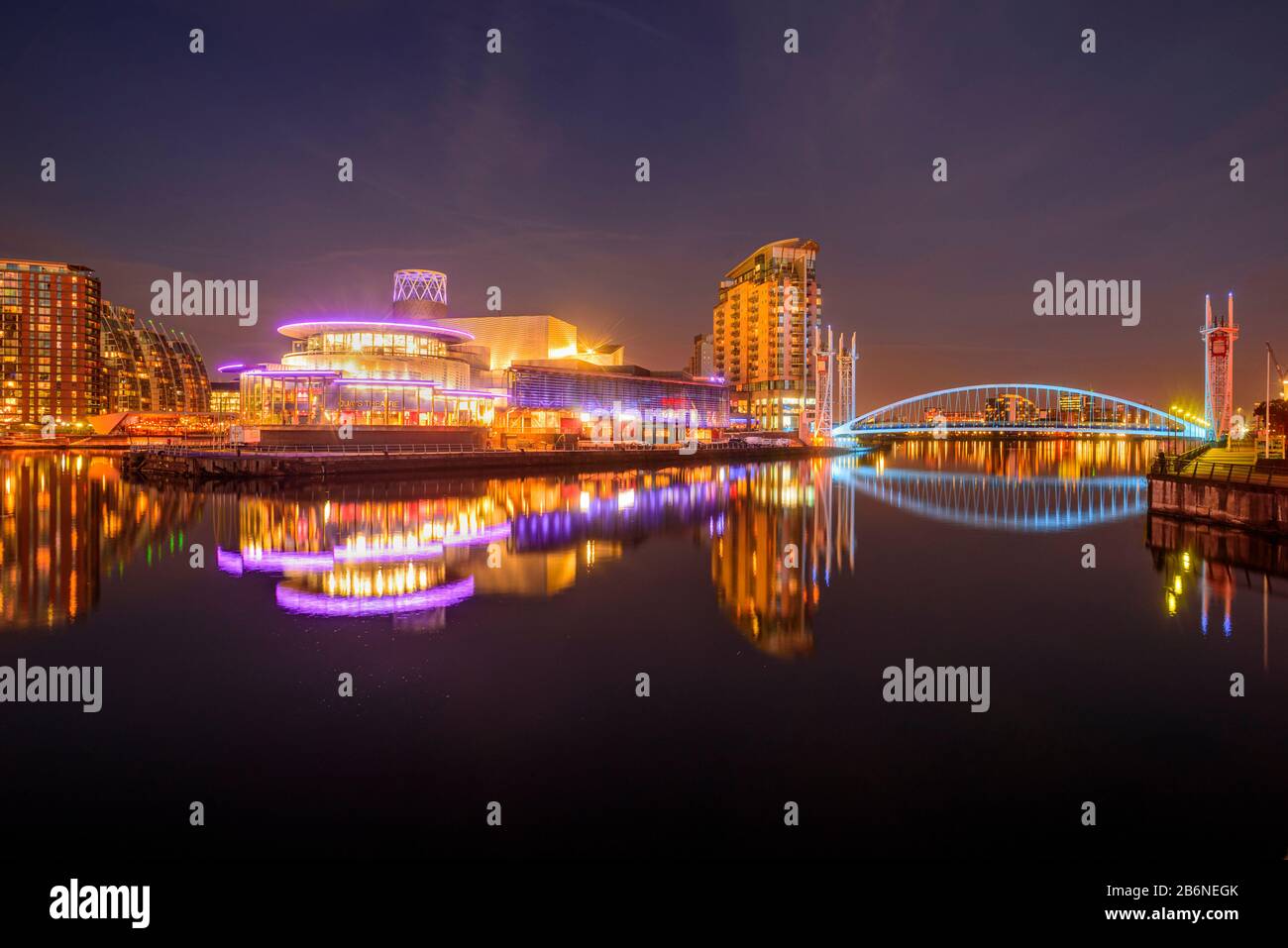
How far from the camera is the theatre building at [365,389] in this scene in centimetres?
6000

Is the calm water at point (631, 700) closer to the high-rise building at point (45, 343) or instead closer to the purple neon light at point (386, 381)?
the purple neon light at point (386, 381)

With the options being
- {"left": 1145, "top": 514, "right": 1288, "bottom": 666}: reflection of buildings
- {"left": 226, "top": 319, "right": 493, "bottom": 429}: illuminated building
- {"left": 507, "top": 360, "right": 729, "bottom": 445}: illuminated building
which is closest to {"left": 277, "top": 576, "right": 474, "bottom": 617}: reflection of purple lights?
{"left": 1145, "top": 514, "right": 1288, "bottom": 666}: reflection of buildings

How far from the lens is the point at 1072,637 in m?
12.9

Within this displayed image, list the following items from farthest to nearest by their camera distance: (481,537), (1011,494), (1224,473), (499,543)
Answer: (1011,494) → (1224,473) → (481,537) → (499,543)

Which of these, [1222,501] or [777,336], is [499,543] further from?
[777,336]

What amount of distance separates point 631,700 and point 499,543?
12.7 metres

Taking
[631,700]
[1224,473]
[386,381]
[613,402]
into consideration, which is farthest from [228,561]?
[613,402]

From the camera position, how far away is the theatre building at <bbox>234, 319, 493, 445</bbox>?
197 ft

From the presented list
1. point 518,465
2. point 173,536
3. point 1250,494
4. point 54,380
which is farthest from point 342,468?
point 54,380

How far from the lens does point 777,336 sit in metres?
144

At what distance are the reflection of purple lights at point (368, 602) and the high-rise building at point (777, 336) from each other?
125435mm
